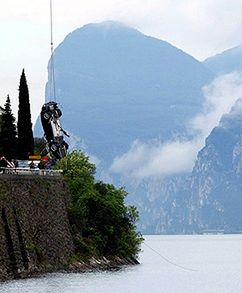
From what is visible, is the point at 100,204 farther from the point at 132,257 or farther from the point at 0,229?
the point at 0,229

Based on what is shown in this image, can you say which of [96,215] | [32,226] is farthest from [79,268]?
[96,215]

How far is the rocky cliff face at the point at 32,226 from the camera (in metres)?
83.6

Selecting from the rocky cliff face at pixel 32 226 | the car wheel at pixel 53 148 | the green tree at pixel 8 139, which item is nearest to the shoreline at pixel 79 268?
the rocky cliff face at pixel 32 226

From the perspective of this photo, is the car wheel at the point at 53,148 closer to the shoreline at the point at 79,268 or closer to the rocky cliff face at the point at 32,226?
the shoreline at the point at 79,268

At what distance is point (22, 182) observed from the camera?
90.6m

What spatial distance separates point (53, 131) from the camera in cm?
12950

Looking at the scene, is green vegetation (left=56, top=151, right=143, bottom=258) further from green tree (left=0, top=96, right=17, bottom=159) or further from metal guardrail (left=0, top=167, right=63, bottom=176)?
green tree (left=0, top=96, right=17, bottom=159)

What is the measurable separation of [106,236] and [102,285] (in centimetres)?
3083

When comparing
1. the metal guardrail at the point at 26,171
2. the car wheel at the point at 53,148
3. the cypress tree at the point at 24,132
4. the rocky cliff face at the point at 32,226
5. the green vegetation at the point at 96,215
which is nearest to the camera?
the rocky cliff face at the point at 32,226

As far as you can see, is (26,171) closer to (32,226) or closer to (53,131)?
(32,226)

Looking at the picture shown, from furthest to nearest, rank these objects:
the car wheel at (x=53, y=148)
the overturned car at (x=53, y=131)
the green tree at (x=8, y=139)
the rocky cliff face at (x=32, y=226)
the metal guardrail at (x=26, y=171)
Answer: the overturned car at (x=53, y=131) < the car wheel at (x=53, y=148) < the green tree at (x=8, y=139) < the metal guardrail at (x=26, y=171) < the rocky cliff face at (x=32, y=226)

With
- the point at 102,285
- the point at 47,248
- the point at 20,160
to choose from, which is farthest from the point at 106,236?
the point at 102,285

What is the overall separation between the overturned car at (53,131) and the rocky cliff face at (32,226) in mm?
24346

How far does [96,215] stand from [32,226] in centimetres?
2379
